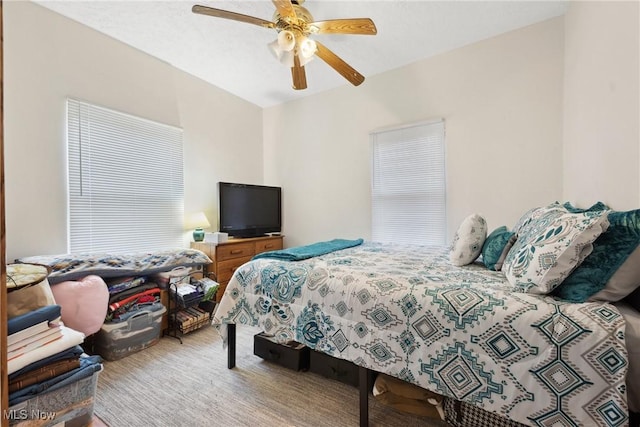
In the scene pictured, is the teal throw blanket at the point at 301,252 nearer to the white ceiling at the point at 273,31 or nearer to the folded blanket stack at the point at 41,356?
the folded blanket stack at the point at 41,356

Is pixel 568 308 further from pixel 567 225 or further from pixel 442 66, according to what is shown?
pixel 442 66

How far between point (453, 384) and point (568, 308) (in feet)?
1.74

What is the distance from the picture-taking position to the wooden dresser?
300cm

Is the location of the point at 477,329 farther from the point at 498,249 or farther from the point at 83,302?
the point at 83,302

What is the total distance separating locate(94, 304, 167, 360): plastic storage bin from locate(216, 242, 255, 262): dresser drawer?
2.64ft

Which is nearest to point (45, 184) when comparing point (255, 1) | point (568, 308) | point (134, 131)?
point (134, 131)

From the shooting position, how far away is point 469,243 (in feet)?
5.94

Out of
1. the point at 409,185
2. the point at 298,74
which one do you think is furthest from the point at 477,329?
the point at 409,185

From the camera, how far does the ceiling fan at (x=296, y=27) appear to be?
1.74 m

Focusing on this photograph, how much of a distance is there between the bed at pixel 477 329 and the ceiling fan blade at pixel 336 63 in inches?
57.6

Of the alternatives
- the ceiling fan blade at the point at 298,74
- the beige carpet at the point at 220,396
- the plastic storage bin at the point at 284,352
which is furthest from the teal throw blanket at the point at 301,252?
the ceiling fan blade at the point at 298,74

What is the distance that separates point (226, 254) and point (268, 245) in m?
0.68

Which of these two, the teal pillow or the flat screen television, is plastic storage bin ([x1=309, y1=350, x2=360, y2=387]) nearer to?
the teal pillow

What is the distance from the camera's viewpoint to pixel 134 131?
9.05 ft
